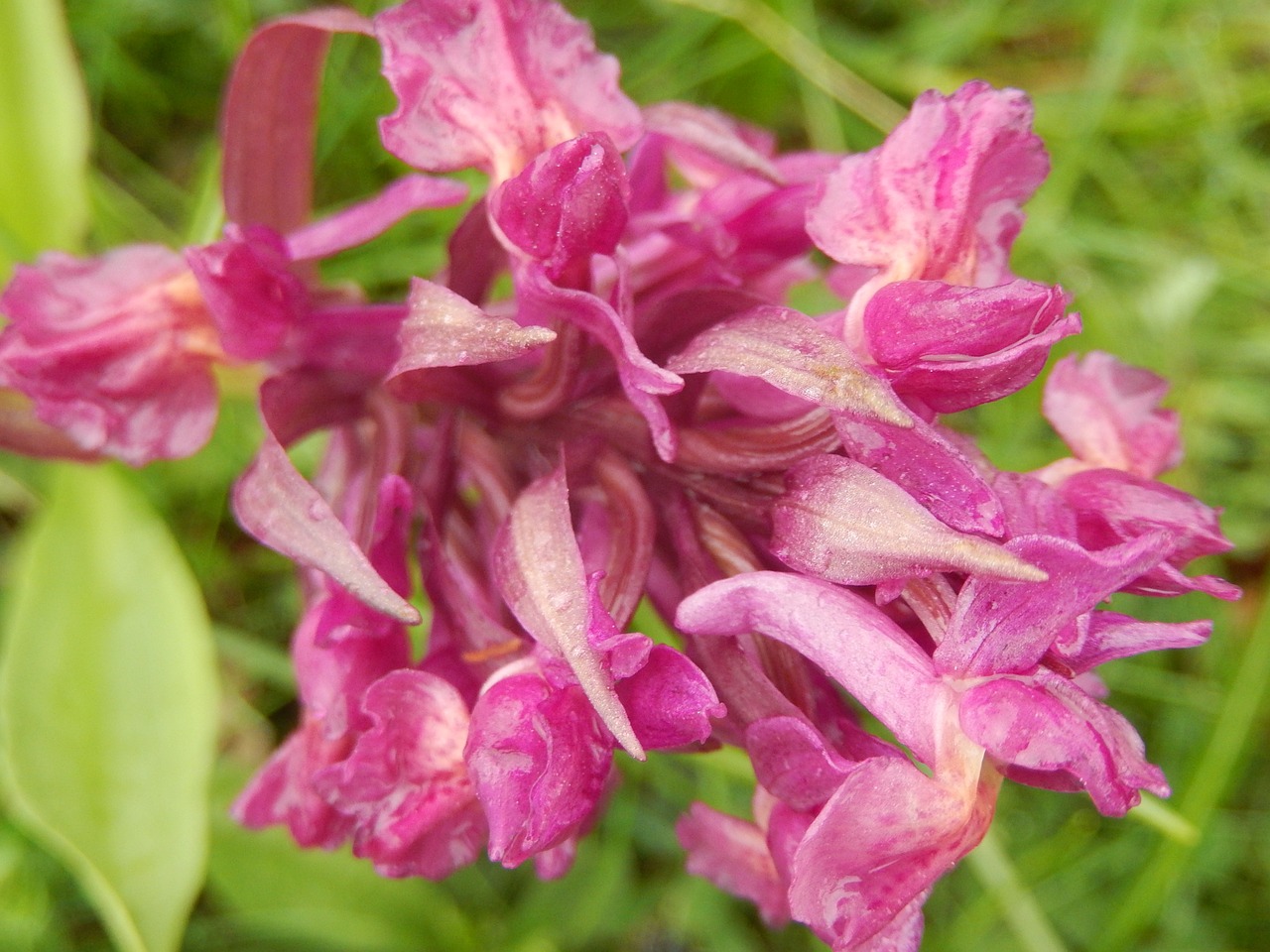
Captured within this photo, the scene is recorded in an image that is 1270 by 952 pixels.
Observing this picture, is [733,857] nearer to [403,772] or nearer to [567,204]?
[403,772]

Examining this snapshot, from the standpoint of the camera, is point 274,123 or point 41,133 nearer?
point 274,123

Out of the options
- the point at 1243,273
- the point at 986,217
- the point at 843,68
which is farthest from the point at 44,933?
the point at 1243,273

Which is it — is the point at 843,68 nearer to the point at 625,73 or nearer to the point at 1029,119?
the point at 625,73

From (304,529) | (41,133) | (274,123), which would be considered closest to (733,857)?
(304,529)

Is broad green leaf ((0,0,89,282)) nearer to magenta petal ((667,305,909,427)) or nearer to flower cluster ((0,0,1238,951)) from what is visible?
flower cluster ((0,0,1238,951))

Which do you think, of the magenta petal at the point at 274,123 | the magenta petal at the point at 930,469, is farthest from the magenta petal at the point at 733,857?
the magenta petal at the point at 274,123

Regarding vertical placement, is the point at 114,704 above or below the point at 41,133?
below
